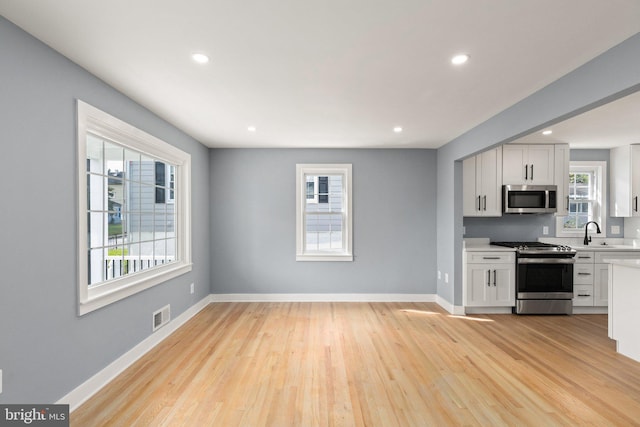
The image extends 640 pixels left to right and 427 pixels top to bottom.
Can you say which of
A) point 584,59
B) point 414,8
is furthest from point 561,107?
point 414,8

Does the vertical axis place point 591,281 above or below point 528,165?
below

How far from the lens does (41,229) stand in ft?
6.73

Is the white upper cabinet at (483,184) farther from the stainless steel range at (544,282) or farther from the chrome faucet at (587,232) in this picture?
the chrome faucet at (587,232)

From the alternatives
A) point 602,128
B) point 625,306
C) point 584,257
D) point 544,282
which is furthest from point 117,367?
point 602,128

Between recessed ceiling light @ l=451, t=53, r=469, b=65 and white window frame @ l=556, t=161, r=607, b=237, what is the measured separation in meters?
4.27

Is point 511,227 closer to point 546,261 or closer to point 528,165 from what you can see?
point 546,261

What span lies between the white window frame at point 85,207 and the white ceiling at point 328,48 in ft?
1.14

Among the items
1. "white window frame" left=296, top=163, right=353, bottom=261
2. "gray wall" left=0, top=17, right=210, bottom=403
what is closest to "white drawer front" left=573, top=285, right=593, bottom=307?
"white window frame" left=296, top=163, right=353, bottom=261

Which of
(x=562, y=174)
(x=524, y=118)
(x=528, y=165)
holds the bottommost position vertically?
(x=562, y=174)

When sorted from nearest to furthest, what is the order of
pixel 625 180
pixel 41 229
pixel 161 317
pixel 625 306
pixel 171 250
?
pixel 41 229 → pixel 625 306 → pixel 161 317 → pixel 171 250 → pixel 625 180

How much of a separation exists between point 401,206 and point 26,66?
466cm

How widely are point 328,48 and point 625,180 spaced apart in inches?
222

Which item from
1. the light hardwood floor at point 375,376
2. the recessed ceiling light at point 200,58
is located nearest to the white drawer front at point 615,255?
the light hardwood floor at point 375,376

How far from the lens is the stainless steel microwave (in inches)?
191
